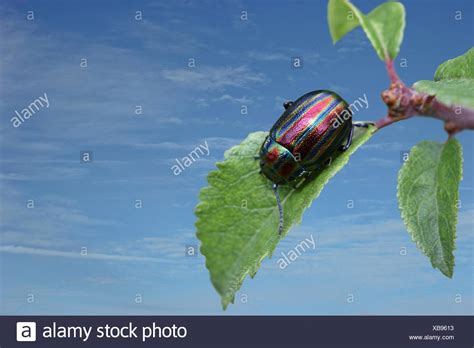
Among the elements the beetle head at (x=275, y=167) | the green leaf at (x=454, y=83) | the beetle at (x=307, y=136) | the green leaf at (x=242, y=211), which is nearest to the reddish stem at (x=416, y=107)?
the green leaf at (x=454, y=83)

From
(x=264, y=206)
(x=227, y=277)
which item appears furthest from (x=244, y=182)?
(x=227, y=277)

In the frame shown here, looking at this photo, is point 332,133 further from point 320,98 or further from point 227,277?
point 227,277

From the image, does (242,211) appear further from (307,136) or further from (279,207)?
(307,136)

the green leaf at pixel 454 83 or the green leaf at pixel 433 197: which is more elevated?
the green leaf at pixel 454 83

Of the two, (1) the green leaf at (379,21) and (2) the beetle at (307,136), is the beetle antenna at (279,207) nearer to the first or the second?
(2) the beetle at (307,136)

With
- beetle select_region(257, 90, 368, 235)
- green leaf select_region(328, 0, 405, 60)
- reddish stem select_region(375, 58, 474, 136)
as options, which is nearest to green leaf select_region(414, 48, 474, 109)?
reddish stem select_region(375, 58, 474, 136)

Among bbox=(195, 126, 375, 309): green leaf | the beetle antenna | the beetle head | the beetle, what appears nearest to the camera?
bbox=(195, 126, 375, 309): green leaf

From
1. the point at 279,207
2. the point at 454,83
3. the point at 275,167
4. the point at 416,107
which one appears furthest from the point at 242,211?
the point at 454,83

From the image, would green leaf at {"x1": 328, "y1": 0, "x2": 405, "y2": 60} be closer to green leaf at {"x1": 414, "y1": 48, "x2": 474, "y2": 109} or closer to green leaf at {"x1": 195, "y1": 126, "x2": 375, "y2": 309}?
green leaf at {"x1": 414, "y1": 48, "x2": 474, "y2": 109}
